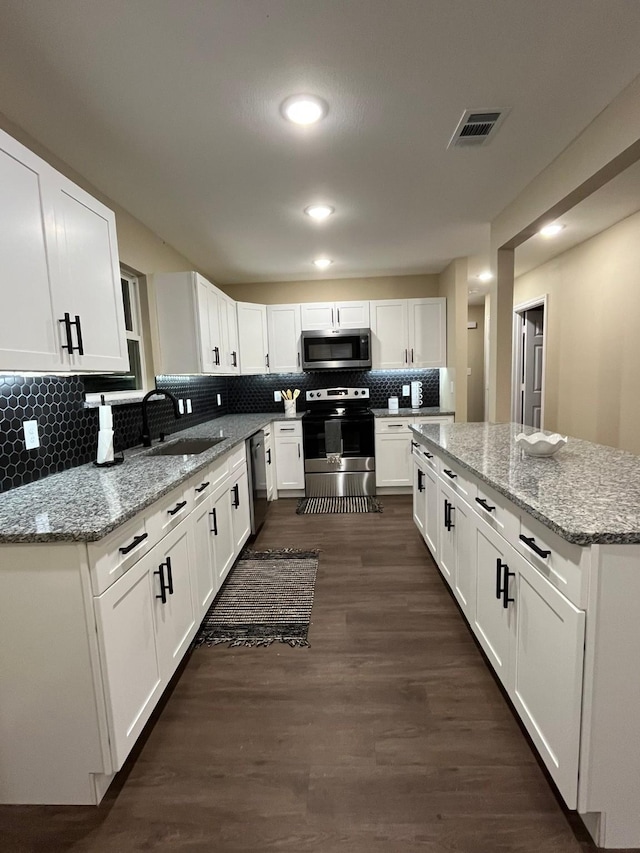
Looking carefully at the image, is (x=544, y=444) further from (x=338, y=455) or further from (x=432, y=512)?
(x=338, y=455)

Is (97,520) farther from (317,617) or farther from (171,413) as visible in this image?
(171,413)

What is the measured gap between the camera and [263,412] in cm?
522

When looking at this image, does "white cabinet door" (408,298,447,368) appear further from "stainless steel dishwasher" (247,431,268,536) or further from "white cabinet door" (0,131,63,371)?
"white cabinet door" (0,131,63,371)

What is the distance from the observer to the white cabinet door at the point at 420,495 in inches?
118

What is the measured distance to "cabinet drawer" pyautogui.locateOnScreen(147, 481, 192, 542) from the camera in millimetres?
1632

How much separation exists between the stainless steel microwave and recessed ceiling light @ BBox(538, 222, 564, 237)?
1.88m

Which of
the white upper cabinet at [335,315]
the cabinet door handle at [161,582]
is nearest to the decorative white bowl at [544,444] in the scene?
the cabinet door handle at [161,582]

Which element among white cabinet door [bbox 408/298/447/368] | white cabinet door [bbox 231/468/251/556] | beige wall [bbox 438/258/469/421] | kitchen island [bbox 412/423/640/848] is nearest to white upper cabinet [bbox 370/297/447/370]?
white cabinet door [bbox 408/298/447/368]

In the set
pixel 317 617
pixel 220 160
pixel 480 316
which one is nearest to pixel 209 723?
pixel 317 617

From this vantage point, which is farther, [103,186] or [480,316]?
[480,316]

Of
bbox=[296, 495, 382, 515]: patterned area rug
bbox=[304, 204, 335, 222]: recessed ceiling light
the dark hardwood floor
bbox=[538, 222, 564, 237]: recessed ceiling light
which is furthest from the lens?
bbox=[296, 495, 382, 515]: patterned area rug

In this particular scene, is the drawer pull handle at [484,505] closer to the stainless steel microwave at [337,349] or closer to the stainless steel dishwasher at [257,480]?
the stainless steel dishwasher at [257,480]

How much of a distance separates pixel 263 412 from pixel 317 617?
3.24 m

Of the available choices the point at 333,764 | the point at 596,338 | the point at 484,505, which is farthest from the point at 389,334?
the point at 333,764
